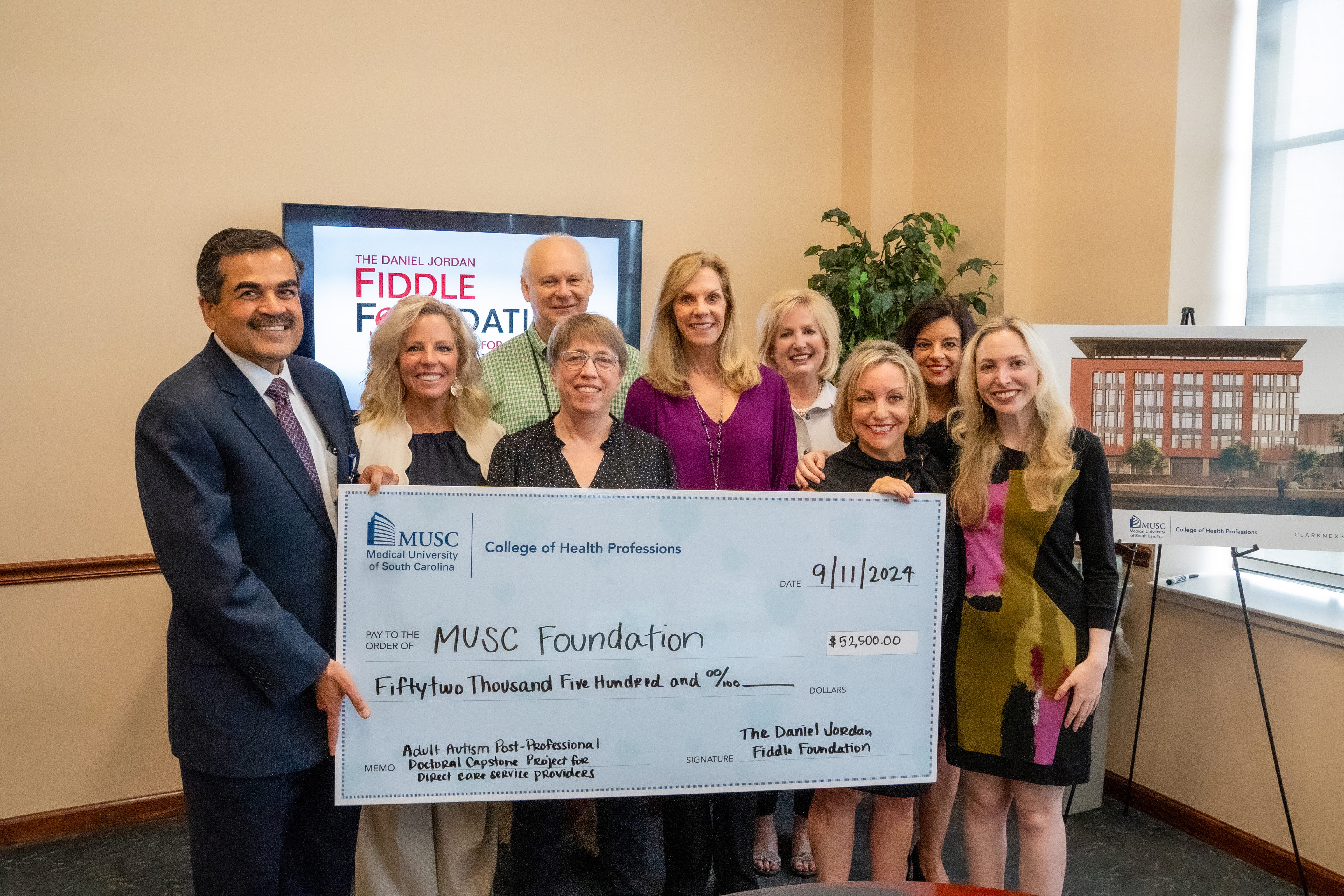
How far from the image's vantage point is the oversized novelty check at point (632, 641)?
5.94 feet

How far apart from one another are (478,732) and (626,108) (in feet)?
8.76

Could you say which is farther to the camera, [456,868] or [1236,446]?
[1236,446]

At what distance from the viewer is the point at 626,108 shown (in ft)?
12.0

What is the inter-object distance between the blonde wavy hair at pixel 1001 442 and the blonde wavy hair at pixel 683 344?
55 centimetres

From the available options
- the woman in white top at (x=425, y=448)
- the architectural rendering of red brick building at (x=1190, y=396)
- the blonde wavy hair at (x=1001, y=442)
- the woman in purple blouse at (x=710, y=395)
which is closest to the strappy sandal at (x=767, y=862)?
the woman in white top at (x=425, y=448)

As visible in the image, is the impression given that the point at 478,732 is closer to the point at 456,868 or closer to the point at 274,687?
the point at 274,687

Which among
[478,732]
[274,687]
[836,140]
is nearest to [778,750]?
[478,732]

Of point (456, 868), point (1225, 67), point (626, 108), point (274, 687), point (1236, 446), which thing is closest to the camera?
point (274, 687)

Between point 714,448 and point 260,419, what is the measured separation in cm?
109

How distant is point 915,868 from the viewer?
249 cm

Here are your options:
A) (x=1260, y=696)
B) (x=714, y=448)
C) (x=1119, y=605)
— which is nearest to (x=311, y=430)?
(x=714, y=448)

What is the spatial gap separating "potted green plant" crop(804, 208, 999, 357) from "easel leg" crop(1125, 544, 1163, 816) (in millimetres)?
1115

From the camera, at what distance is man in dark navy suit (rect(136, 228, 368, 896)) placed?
1610 millimetres

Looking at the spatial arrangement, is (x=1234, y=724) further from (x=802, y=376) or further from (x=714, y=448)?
(x=714, y=448)
